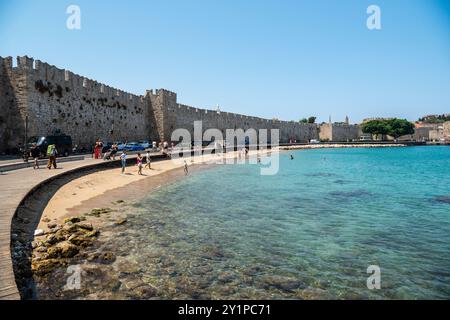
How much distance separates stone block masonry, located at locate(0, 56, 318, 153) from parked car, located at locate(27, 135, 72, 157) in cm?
157

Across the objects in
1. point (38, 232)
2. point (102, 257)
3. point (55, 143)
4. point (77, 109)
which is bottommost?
point (102, 257)

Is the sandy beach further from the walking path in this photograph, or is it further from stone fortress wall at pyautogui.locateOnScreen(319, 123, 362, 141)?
stone fortress wall at pyautogui.locateOnScreen(319, 123, 362, 141)

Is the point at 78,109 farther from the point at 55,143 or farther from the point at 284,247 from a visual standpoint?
the point at 284,247

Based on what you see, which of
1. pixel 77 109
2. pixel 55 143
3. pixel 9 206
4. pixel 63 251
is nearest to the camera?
pixel 63 251

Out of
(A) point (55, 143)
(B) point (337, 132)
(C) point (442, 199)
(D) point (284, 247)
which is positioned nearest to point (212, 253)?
(D) point (284, 247)

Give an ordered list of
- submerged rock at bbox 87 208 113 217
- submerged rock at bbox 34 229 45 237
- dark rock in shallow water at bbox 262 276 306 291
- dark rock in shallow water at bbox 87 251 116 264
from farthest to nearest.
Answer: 1. submerged rock at bbox 87 208 113 217
2. submerged rock at bbox 34 229 45 237
3. dark rock in shallow water at bbox 87 251 116 264
4. dark rock in shallow water at bbox 262 276 306 291

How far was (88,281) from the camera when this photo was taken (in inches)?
236

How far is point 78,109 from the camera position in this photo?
26.8m

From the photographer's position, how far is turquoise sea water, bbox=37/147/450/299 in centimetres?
603

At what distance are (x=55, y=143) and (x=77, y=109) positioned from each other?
6.20 meters

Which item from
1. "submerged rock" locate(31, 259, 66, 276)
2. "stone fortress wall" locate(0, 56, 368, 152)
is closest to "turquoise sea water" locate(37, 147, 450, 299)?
"submerged rock" locate(31, 259, 66, 276)

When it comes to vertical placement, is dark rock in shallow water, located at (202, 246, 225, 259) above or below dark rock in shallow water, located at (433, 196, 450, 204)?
above

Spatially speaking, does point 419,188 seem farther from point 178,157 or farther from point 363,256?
point 178,157

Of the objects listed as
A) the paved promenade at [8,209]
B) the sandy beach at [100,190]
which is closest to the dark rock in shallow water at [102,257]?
the paved promenade at [8,209]
